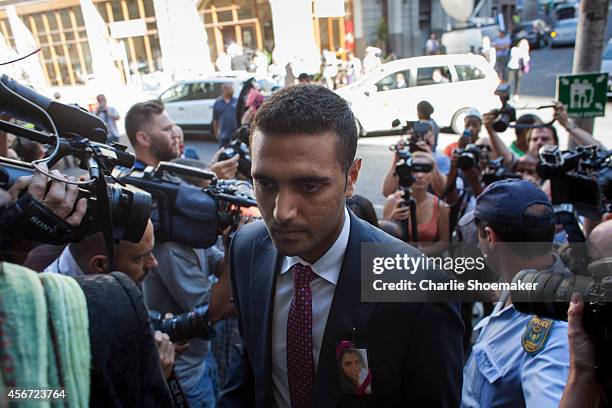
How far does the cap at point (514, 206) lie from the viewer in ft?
6.42

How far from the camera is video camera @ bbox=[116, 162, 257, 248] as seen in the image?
219 centimetres

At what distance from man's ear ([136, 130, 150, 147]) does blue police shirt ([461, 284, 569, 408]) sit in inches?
91.9

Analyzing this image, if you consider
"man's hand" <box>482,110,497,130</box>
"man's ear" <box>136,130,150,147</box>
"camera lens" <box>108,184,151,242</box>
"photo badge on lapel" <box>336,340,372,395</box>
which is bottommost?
"photo badge on lapel" <box>336,340,372,395</box>

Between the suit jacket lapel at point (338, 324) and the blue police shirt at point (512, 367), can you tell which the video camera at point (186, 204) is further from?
the blue police shirt at point (512, 367)

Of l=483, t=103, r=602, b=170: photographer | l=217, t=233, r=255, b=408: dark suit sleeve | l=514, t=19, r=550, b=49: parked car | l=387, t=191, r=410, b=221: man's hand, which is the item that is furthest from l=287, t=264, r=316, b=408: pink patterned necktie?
l=514, t=19, r=550, b=49: parked car

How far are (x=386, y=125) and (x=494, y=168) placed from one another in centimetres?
450

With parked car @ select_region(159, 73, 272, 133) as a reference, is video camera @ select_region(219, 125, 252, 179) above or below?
above

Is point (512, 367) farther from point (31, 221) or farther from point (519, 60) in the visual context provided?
point (519, 60)

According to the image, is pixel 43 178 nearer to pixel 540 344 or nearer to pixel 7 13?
pixel 7 13

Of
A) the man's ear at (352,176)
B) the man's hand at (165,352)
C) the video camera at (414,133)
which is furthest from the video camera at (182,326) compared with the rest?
the video camera at (414,133)

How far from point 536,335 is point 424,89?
6.63 metres

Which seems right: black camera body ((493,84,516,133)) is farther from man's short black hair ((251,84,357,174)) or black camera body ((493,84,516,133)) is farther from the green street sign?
man's short black hair ((251,84,357,174))

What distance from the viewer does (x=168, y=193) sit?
219 centimetres

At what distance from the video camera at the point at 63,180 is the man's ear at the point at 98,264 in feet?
0.94
